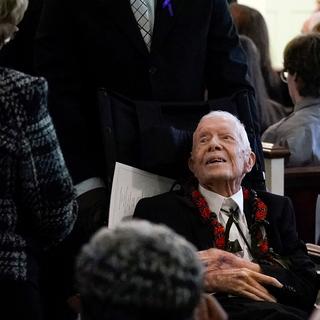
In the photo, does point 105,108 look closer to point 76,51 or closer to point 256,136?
point 76,51

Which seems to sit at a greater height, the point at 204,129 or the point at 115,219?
the point at 204,129

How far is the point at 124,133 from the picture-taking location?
2.55 meters

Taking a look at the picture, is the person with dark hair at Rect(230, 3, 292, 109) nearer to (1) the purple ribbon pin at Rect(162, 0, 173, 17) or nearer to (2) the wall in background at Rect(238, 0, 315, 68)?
(1) the purple ribbon pin at Rect(162, 0, 173, 17)

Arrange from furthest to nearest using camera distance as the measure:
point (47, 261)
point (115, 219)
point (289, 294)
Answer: point (47, 261) → point (115, 219) → point (289, 294)

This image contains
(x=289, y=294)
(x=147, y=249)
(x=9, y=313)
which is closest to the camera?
(x=147, y=249)

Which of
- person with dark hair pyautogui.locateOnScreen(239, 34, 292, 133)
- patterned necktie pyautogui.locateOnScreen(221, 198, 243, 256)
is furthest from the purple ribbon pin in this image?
person with dark hair pyautogui.locateOnScreen(239, 34, 292, 133)

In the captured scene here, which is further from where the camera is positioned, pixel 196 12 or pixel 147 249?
pixel 196 12

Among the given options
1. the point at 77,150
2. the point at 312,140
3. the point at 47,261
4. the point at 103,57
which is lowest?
the point at 47,261

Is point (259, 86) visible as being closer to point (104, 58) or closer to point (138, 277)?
point (104, 58)

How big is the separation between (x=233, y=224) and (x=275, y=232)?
13 cm

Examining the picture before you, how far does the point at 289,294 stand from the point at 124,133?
2.28 feet

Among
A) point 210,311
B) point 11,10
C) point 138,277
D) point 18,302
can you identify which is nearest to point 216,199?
point 18,302

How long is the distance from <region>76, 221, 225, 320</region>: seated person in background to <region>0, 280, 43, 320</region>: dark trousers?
2.60 feet

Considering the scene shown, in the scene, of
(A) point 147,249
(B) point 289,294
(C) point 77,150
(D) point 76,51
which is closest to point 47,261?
(C) point 77,150
